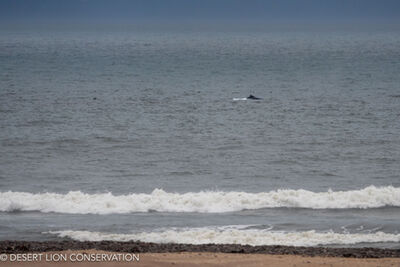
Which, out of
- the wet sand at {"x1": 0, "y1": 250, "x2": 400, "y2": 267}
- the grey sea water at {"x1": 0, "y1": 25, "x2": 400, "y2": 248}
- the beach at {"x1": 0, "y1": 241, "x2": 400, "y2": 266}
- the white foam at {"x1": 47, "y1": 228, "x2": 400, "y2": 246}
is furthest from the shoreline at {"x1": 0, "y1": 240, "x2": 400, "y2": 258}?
the grey sea water at {"x1": 0, "y1": 25, "x2": 400, "y2": 248}

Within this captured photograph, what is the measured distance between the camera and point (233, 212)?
2545cm

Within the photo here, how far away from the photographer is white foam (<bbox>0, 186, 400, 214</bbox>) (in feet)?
85.1

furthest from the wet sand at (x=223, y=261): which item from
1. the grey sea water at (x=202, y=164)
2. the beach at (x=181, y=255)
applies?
the grey sea water at (x=202, y=164)

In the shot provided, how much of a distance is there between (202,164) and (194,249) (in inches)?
597

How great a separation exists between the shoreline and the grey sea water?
2.05 meters

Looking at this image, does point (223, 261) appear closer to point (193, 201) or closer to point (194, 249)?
point (194, 249)

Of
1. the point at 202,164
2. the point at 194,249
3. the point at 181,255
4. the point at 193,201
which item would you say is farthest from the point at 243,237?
the point at 202,164

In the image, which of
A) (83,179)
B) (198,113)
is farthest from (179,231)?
(198,113)

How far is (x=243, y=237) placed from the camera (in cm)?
2167

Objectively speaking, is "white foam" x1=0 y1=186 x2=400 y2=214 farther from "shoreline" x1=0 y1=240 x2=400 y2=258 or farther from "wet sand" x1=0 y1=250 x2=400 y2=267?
"wet sand" x1=0 y1=250 x2=400 y2=267

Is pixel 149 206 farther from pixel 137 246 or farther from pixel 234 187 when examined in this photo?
pixel 137 246

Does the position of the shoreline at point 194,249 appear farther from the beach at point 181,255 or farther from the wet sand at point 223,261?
the wet sand at point 223,261

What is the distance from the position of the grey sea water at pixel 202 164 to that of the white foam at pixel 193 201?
2.5 inches

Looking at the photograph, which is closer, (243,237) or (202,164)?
(243,237)
